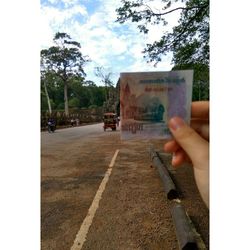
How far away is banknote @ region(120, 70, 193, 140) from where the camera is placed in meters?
0.53

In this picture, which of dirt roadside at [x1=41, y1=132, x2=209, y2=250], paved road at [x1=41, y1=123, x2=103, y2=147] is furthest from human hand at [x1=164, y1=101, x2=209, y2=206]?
paved road at [x1=41, y1=123, x2=103, y2=147]

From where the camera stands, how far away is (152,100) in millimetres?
539

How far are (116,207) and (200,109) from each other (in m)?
2.42

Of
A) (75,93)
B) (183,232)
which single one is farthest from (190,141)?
(75,93)

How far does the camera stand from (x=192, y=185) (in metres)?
3.60

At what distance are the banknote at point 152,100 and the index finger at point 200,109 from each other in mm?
52

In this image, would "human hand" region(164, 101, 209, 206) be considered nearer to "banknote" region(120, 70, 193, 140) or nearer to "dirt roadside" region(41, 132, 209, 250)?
"banknote" region(120, 70, 193, 140)

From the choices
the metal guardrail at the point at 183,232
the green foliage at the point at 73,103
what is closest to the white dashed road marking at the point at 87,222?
the metal guardrail at the point at 183,232

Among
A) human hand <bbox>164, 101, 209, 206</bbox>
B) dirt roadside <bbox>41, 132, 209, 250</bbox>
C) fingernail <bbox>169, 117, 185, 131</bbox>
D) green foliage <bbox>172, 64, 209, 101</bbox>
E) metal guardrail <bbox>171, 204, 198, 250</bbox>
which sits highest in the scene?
green foliage <bbox>172, 64, 209, 101</bbox>

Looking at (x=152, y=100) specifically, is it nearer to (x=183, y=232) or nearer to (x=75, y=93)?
(x=183, y=232)

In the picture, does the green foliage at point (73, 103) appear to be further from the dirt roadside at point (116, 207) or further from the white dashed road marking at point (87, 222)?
the white dashed road marking at point (87, 222)
